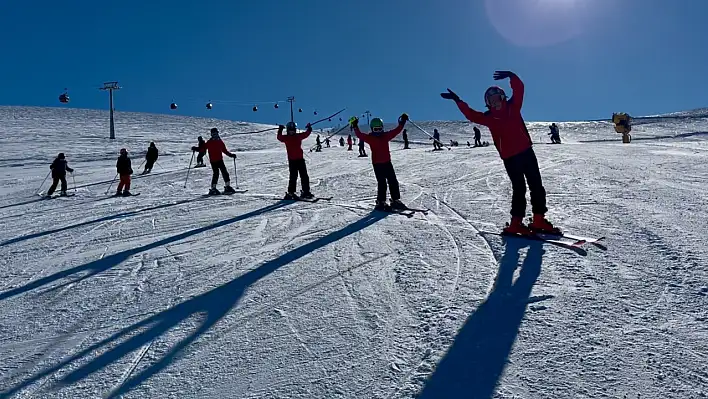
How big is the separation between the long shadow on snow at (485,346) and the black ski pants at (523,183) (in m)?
1.70

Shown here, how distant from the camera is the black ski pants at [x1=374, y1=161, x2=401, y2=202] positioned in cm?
834

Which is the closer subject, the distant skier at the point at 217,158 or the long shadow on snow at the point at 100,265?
the long shadow on snow at the point at 100,265

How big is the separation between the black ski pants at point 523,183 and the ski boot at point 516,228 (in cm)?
6

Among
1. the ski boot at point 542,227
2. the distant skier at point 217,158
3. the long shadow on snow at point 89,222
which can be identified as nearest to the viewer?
the ski boot at point 542,227

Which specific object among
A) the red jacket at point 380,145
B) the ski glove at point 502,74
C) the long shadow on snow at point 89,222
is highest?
the ski glove at point 502,74

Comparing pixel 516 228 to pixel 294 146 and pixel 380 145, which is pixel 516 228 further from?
pixel 294 146

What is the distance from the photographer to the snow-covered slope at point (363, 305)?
2.43 m

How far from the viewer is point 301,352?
2.76 metres

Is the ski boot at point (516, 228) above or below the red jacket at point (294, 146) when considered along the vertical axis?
below

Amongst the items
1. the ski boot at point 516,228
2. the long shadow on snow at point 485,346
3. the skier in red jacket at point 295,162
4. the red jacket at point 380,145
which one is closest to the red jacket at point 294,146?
the skier in red jacket at point 295,162

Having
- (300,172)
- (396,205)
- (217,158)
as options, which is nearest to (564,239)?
(396,205)

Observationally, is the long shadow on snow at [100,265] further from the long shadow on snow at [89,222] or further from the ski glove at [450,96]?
the ski glove at [450,96]

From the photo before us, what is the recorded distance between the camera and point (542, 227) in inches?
207

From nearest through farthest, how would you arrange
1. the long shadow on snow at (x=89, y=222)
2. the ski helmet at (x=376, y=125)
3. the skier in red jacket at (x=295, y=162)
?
the long shadow on snow at (x=89, y=222) < the ski helmet at (x=376, y=125) < the skier in red jacket at (x=295, y=162)
